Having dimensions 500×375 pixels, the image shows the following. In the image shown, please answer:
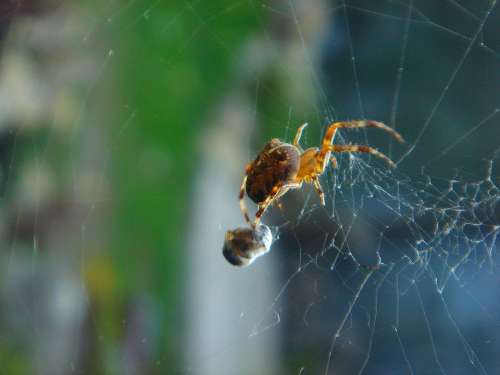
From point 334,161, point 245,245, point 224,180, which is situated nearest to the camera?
point 245,245

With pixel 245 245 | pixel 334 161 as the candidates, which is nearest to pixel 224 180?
pixel 334 161

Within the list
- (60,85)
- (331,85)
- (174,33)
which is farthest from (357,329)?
(60,85)

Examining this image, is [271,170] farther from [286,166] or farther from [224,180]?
[224,180]

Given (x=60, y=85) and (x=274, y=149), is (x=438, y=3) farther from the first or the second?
(x=60, y=85)

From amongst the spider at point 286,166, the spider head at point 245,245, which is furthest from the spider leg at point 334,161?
the spider head at point 245,245

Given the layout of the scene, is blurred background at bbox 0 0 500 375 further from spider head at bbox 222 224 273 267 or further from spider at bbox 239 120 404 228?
spider head at bbox 222 224 273 267

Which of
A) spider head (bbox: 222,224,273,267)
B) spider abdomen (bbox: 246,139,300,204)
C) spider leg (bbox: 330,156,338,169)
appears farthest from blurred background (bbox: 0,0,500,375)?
spider head (bbox: 222,224,273,267)
